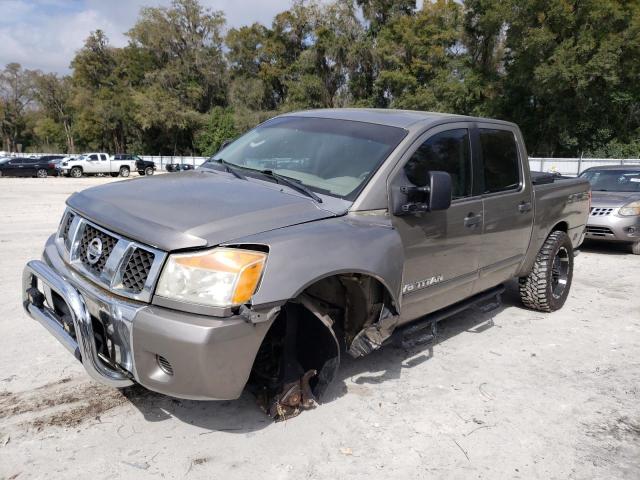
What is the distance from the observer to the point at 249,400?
3334 millimetres

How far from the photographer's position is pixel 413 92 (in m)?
45.0

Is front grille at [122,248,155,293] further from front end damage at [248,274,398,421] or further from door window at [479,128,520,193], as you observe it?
door window at [479,128,520,193]

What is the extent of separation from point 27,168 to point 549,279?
111 feet

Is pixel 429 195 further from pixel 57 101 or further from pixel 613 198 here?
pixel 57 101

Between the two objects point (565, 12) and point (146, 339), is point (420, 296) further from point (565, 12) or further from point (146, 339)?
point (565, 12)

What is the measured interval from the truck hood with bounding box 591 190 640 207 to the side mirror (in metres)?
6.85

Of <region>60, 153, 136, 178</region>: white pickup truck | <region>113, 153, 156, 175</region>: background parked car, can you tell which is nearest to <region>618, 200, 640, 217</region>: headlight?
<region>60, 153, 136, 178</region>: white pickup truck

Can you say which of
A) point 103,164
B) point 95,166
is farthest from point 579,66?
point 95,166

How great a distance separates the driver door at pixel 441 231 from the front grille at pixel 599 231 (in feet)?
18.7

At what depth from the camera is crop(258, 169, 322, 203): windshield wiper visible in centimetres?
317

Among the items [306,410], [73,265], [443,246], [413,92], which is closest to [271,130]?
[443,246]

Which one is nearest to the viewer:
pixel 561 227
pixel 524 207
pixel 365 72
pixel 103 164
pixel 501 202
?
pixel 501 202

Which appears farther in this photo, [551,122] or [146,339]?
[551,122]

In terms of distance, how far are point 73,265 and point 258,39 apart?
2424 inches
